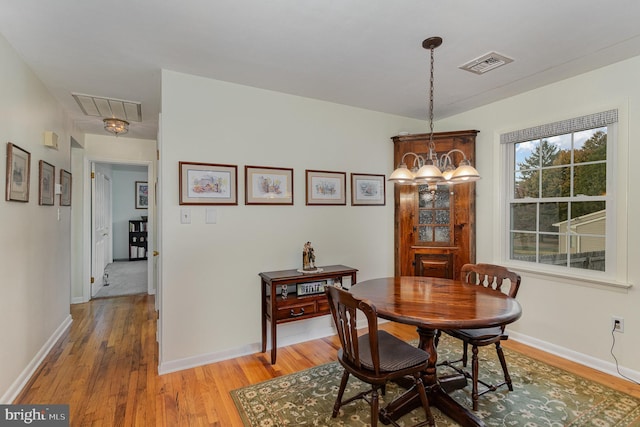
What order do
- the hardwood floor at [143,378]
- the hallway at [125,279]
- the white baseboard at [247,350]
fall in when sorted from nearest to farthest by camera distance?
the hardwood floor at [143,378] → the white baseboard at [247,350] → the hallway at [125,279]

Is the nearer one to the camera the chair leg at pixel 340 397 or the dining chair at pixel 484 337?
the chair leg at pixel 340 397

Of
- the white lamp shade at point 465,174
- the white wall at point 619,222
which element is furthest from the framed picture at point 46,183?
the white wall at point 619,222

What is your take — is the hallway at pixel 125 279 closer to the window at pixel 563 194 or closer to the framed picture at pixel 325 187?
the framed picture at pixel 325 187

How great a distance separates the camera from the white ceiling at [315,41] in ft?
5.91

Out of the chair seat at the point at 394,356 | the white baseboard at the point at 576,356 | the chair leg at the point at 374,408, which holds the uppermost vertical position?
the chair seat at the point at 394,356

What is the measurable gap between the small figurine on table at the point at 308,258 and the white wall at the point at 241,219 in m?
0.16

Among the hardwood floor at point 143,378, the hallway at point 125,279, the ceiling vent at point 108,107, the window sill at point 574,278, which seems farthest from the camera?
the hallway at point 125,279

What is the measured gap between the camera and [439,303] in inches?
75.2

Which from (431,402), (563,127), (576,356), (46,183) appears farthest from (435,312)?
(46,183)

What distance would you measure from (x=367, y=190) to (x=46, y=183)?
10.3 ft

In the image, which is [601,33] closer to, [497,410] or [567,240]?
[567,240]

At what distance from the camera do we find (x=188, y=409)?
209 centimetres

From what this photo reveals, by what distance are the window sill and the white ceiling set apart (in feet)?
5.64

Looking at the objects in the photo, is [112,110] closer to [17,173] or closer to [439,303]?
[17,173]
